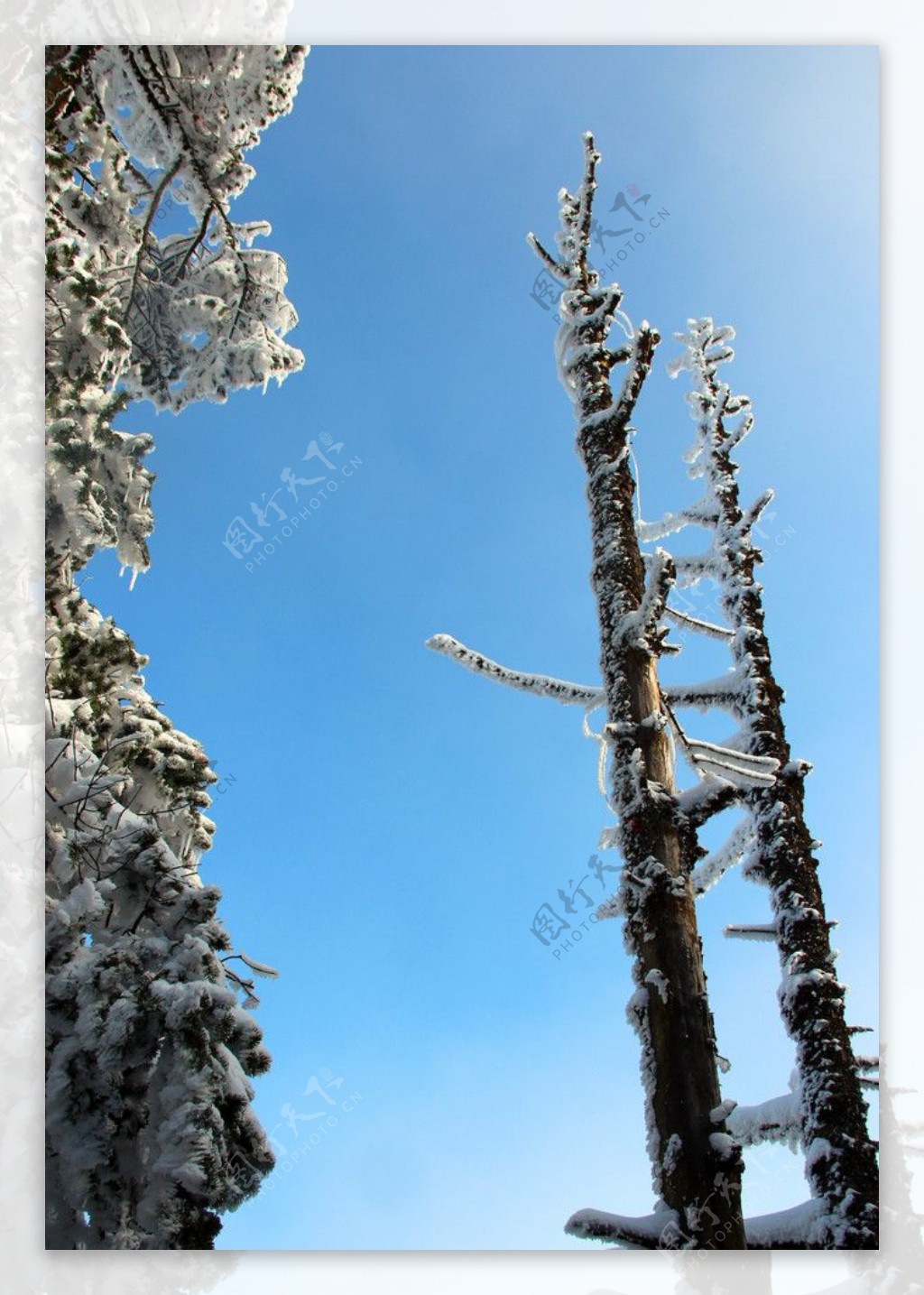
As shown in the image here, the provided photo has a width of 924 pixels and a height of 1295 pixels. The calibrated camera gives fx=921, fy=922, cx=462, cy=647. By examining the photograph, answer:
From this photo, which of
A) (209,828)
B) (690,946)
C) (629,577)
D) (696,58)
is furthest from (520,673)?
(696,58)

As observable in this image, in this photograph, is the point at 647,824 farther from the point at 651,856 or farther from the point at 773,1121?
the point at 773,1121

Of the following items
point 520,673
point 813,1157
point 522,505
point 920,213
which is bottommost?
point 813,1157

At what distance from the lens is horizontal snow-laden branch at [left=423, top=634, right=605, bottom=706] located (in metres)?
3.25

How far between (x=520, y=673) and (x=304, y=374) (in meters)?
2.21

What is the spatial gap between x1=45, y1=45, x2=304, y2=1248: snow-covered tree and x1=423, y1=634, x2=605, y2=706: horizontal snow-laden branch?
1.14 m

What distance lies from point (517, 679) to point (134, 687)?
1.83 m

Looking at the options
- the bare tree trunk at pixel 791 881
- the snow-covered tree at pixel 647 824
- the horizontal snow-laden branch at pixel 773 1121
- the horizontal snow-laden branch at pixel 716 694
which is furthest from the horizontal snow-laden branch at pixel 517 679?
the horizontal snow-laden branch at pixel 773 1121

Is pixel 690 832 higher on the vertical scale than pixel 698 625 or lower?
lower

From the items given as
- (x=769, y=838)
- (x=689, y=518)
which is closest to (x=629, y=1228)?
(x=769, y=838)

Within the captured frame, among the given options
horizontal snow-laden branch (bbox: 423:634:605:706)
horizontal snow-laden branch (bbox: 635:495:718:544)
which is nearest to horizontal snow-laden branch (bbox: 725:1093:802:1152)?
horizontal snow-laden branch (bbox: 423:634:605:706)

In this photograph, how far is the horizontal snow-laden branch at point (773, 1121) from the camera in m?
3.11

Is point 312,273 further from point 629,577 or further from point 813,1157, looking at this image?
point 813,1157

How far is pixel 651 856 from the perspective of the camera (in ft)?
9.06

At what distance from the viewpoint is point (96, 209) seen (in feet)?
13.2
